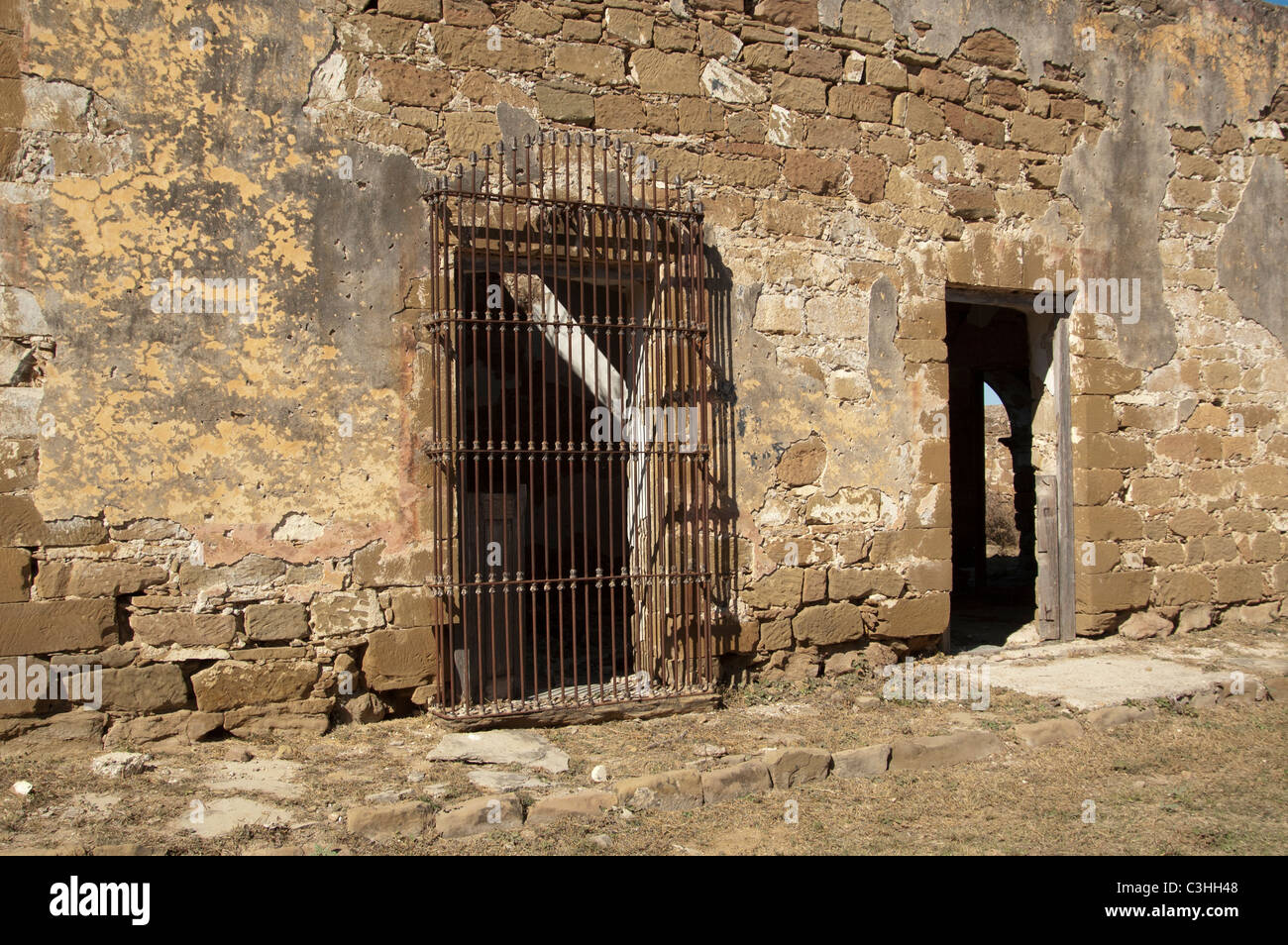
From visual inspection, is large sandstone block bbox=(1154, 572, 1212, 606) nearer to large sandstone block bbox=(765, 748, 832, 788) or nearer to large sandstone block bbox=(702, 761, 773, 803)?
large sandstone block bbox=(765, 748, 832, 788)

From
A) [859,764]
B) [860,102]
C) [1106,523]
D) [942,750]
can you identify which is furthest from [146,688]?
[1106,523]

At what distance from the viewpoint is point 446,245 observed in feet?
16.9

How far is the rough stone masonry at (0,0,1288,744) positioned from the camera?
4.70m

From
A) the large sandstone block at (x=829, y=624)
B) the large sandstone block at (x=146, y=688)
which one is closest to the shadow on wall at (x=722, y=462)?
the large sandstone block at (x=829, y=624)

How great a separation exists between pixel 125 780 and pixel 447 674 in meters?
1.49

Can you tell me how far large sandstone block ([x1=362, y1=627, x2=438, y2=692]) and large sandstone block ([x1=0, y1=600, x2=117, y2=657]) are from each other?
116cm

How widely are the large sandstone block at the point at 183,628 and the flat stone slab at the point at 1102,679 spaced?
4.20 metres

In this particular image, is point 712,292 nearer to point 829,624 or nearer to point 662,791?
point 829,624

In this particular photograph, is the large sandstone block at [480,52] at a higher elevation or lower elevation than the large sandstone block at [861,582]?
higher

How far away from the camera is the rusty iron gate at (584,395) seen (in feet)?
17.0

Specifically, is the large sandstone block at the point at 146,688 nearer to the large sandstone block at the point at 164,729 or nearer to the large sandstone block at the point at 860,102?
the large sandstone block at the point at 164,729

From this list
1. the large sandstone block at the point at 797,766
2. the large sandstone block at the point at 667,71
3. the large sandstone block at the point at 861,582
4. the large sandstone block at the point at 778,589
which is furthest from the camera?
the large sandstone block at the point at 861,582

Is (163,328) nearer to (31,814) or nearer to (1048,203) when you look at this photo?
(31,814)
